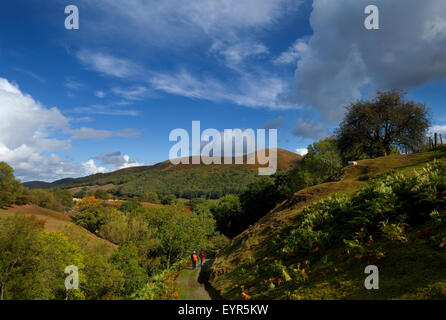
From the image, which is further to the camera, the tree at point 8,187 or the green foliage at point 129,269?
the tree at point 8,187

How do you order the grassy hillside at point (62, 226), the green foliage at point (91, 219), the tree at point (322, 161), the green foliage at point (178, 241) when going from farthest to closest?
the green foliage at point (91, 219) → the tree at point (322, 161) → the green foliage at point (178, 241) → the grassy hillside at point (62, 226)

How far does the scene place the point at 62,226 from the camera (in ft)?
257

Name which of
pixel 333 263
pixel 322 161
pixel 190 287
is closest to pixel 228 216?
pixel 322 161

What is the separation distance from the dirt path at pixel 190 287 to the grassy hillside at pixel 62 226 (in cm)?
1851

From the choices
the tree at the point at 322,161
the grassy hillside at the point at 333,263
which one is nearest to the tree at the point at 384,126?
the tree at the point at 322,161

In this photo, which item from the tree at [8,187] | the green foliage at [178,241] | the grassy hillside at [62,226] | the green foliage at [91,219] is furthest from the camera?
the tree at [8,187]

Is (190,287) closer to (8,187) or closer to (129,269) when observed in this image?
(129,269)

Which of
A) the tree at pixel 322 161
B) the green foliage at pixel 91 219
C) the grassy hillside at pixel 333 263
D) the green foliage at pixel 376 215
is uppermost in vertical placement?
the tree at pixel 322 161

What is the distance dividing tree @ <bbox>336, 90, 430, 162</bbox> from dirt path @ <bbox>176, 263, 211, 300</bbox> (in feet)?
116

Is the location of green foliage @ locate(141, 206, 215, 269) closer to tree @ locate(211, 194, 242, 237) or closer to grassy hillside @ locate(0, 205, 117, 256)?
grassy hillside @ locate(0, 205, 117, 256)

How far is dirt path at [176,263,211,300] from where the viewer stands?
52.1 feet

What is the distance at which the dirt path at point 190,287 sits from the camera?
1588 cm

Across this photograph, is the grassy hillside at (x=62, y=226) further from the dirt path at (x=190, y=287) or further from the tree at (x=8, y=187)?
the dirt path at (x=190, y=287)
